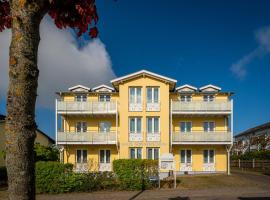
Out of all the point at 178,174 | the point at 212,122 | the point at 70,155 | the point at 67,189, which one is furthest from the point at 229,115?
the point at 67,189

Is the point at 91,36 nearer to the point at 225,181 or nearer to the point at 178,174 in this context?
the point at 225,181

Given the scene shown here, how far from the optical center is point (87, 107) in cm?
3853

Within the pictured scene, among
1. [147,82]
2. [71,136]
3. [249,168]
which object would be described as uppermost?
[147,82]

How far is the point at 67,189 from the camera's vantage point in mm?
24359

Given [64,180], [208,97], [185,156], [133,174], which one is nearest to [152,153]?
[185,156]

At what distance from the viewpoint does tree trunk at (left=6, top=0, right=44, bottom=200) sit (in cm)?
226

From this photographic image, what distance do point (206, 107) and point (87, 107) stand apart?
12205mm

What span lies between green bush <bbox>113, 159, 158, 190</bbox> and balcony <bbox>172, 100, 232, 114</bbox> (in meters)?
13.9

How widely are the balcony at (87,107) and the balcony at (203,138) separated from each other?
7.23m

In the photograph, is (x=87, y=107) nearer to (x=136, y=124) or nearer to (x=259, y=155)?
(x=136, y=124)

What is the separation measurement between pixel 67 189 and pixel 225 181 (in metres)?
13.2

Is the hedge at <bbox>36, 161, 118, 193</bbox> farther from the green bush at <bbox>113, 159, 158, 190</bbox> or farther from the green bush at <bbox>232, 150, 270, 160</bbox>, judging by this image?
the green bush at <bbox>232, 150, 270, 160</bbox>

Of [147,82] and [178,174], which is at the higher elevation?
[147,82]

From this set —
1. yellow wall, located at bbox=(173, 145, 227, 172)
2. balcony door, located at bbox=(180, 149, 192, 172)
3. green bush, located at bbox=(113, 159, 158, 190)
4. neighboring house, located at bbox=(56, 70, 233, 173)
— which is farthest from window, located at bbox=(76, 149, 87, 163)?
green bush, located at bbox=(113, 159, 158, 190)
